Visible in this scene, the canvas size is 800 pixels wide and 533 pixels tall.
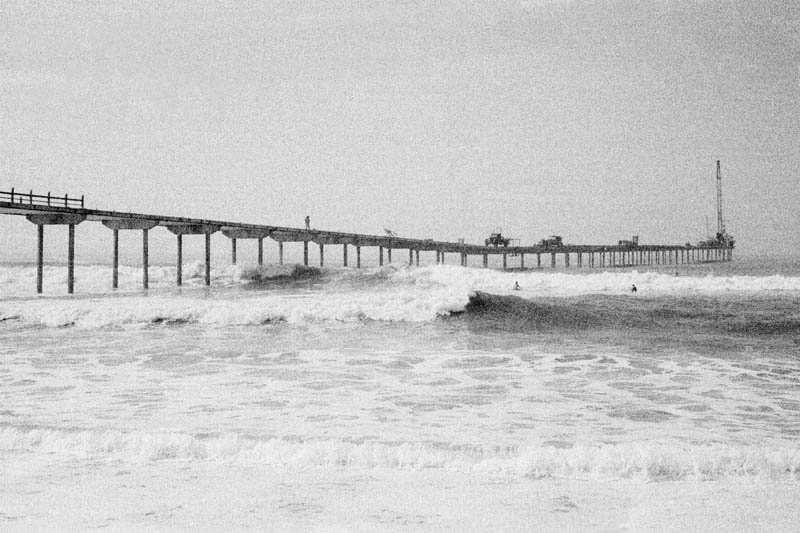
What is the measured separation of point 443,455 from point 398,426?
1558 mm

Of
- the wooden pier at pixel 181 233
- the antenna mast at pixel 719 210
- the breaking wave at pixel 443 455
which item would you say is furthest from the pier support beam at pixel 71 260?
the antenna mast at pixel 719 210

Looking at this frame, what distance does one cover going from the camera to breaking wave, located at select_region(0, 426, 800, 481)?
4.93 m

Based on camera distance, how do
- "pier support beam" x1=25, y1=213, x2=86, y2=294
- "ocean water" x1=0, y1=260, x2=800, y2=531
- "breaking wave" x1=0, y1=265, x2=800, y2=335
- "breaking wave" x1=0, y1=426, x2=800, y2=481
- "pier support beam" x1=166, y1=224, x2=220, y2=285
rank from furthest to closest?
"pier support beam" x1=166, y1=224, x2=220, y2=285 < "pier support beam" x1=25, y1=213, x2=86, y2=294 < "breaking wave" x1=0, y1=265, x2=800, y2=335 < "breaking wave" x1=0, y1=426, x2=800, y2=481 < "ocean water" x1=0, y1=260, x2=800, y2=531

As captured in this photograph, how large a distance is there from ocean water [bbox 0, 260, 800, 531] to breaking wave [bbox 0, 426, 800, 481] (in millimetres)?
25

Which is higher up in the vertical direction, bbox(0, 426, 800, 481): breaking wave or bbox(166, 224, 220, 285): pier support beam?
bbox(166, 224, 220, 285): pier support beam

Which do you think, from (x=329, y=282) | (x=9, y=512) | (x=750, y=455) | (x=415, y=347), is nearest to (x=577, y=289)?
(x=329, y=282)

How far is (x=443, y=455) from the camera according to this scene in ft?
17.4

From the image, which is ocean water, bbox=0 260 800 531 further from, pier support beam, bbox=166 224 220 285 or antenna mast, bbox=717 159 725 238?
antenna mast, bbox=717 159 725 238

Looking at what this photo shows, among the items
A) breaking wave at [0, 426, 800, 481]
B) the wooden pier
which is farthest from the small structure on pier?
breaking wave at [0, 426, 800, 481]

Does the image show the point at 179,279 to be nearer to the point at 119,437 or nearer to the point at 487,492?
the point at 119,437

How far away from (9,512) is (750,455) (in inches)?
216

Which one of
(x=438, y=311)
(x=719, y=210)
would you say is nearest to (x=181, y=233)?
(x=438, y=311)

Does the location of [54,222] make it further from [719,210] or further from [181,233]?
[719,210]

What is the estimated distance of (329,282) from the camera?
137ft
